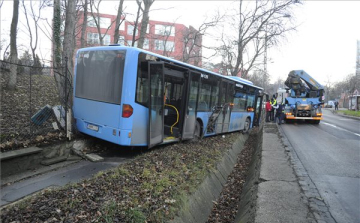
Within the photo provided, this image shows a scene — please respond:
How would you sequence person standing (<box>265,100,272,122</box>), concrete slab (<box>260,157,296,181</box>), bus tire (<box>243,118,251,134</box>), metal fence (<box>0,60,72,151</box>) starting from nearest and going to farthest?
concrete slab (<box>260,157,296,181</box>), metal fence (<box>0,60,72,151</box>), bus tire (<box>243,118,251,134</box>), person standing (<box>265,100,272,122</box>)

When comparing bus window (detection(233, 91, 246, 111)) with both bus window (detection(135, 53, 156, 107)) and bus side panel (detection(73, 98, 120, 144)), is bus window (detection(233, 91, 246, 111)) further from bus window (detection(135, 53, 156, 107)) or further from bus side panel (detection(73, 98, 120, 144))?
bus side panel (detection(73, 98, 120, 144))

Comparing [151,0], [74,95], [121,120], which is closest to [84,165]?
[121,120]

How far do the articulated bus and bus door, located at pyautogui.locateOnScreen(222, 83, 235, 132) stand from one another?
7.34 ft

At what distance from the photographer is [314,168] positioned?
681cm

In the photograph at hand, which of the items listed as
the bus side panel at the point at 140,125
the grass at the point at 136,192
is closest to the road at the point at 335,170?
the grass at the point at 136,192

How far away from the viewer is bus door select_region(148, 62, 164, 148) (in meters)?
6.61

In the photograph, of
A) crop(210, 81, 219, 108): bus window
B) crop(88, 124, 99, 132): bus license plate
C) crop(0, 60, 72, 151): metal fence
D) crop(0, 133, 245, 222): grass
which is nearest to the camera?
crop(0, 133, 245, 222): grass

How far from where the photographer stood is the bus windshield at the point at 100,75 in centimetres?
626

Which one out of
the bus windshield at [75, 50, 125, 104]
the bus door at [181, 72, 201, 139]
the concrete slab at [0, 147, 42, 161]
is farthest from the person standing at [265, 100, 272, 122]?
the concrete slab at [0, 147, 42, 161]

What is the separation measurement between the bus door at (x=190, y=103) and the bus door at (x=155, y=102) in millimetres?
1218

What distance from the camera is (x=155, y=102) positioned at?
689 cm

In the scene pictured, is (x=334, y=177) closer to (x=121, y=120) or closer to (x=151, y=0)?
(x=121, y=120)

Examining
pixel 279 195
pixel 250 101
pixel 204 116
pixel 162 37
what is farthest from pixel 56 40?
pixel 162 37

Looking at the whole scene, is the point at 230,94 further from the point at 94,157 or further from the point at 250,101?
the point at 94,157
